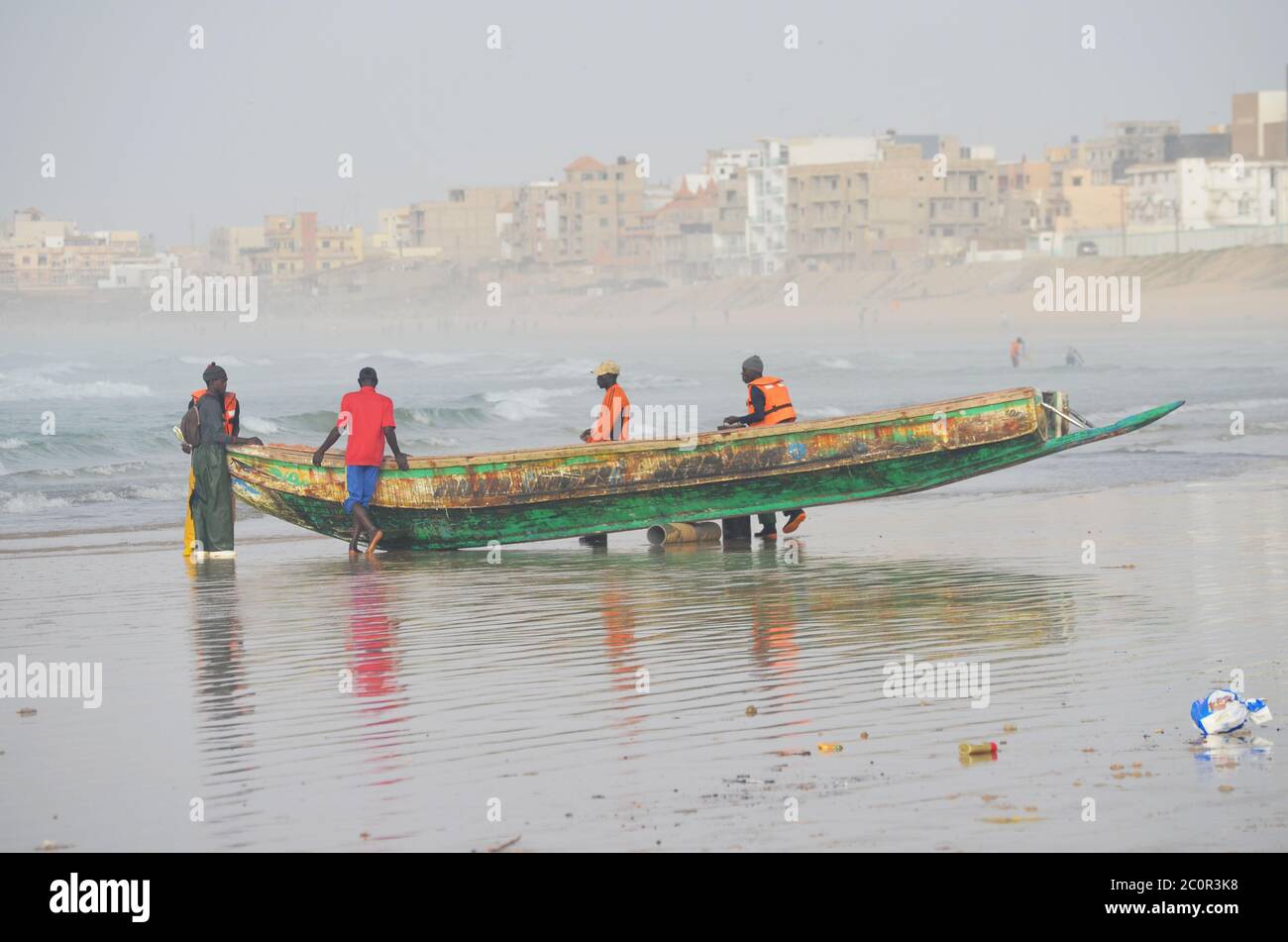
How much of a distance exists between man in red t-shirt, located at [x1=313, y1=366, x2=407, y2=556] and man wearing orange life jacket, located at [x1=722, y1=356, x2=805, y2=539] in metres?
2.78

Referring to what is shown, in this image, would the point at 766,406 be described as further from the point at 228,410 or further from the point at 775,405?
the point at 228,410

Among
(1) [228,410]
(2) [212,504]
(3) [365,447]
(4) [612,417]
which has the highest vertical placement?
(1) [228,410]

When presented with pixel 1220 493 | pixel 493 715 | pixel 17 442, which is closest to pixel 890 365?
pixel 17 442

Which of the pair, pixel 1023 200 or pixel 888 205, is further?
pixel 1023 200

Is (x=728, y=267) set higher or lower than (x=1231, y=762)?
higher

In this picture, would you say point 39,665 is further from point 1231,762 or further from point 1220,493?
point 1220,493

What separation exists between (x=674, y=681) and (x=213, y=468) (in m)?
7.22

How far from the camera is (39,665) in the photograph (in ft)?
34.9

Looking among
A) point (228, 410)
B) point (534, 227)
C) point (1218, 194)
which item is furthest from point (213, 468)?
point (534, 227)

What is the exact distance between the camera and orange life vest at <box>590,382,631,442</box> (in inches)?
615

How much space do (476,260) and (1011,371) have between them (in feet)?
395

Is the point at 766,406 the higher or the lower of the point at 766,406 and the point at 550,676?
the higher

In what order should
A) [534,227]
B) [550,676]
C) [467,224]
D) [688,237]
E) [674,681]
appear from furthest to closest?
[467,224] → [534,227] → [688,237] → [550,676] → [674,681]

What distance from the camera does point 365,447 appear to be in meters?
15.5
